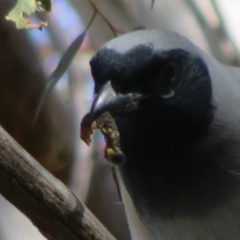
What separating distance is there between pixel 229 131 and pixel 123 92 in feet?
0.78

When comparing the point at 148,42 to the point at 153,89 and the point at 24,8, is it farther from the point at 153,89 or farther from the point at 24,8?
the point at 24,8

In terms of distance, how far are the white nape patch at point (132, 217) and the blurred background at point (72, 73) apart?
14.5 inches

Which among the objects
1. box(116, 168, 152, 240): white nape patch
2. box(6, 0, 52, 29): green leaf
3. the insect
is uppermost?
box(6, 0, 52, 29): green leaf

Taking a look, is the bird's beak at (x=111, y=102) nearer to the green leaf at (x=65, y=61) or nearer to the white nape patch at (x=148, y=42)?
the white nape patch at (x=148, y=42)

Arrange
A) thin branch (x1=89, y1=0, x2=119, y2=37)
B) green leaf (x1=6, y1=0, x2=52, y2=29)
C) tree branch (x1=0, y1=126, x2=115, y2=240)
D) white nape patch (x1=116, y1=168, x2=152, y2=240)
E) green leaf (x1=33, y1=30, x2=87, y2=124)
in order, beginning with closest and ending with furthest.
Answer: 1. tree branch (x1=0, y1=126, x2=115, y2=240)
2. green leaf (x1=6, y1=0, x2=52, y2=29)
3. white nape patch (x1=116, y1=168, x2=152, y2=240)
4. green leaf (x1=33, y1=30, x2=87, y2=124)
5. thin branch (x1=89, y1=0, x2=119, y2=37)

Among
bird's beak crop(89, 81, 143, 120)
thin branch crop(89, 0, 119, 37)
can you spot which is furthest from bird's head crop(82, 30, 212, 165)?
thin branch crop(89, 0, 119, 37)

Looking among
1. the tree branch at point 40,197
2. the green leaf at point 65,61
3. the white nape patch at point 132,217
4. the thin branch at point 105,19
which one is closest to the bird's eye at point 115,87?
the tree branch at point 40,197

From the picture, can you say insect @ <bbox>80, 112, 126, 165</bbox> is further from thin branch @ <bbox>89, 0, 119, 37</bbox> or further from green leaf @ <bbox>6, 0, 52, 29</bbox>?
thin branch @ <bbox>89, 0, 119, 37</bbox>

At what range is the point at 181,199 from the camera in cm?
91

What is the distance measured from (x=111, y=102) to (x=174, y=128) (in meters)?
0.15

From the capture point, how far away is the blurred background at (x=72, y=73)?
4.89ft

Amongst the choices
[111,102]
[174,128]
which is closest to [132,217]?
[174,128]

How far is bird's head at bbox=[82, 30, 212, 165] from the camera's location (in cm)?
75

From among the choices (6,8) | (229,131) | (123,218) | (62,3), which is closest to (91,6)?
(62,3)
